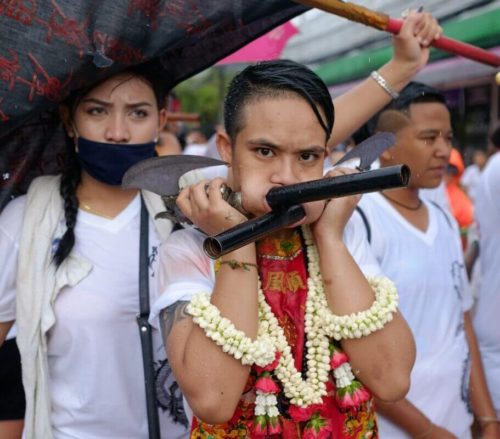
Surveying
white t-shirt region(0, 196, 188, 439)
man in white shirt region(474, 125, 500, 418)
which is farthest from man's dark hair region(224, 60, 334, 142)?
man in white shirt region(474, 125, 500, 418)

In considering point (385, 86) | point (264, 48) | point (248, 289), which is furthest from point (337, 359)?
point (264, 48)

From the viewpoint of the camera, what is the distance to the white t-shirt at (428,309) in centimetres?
249

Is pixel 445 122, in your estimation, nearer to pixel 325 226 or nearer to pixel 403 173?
pixel 325 226

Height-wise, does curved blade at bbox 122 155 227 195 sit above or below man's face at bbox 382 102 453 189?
below

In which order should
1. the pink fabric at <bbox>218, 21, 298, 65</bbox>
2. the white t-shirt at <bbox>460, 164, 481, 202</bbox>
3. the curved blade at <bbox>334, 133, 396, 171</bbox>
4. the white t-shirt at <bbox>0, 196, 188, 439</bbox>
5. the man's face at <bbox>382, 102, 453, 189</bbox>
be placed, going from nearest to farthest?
the curved blade at <bbox>334, 133, 396, 171</bbox>
the white t-shirt at <bbox>0, 196, 188, 439</bbox>
the man's face at <bbox>382, 102, 453, 189</bbox>
the pink fabric at <bbox>218, 21, 298, 65</bbox>
the white t-shirt at <bbox>460, 164, 481, 202</bbox>

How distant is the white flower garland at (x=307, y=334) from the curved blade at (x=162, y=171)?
368 mm

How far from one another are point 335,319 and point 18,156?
3.93 feet

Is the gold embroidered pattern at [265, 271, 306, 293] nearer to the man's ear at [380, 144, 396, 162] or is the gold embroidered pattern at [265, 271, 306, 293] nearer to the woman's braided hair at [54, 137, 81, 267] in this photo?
the woman's braided hair at [54, 137, 81, 267]

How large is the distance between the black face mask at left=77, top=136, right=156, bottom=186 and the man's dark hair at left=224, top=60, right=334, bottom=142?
465 mm

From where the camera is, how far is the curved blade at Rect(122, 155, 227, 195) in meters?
1.81

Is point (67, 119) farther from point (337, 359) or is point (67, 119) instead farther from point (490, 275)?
point (490, 275)

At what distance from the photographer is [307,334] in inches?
67.7

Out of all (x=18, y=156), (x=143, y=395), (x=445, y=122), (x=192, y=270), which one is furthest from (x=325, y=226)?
(x=445, y=122)

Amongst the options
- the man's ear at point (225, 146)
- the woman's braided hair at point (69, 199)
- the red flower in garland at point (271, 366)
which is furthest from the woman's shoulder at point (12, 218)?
the red flower in garland at point (271, 366)
